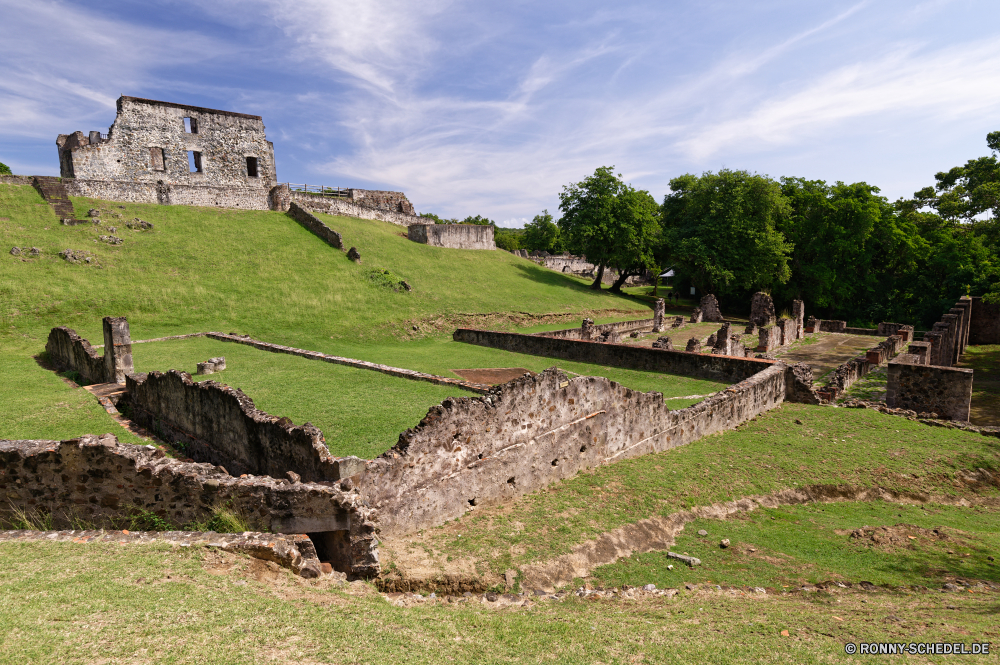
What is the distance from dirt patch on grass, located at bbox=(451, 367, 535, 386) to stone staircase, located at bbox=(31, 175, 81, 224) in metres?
26.1

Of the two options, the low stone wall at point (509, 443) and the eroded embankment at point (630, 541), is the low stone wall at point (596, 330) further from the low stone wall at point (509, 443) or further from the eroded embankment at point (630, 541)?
the eroded embankment at point (630, 541)

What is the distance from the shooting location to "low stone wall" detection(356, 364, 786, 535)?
23.1ft

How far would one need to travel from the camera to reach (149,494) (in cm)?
632

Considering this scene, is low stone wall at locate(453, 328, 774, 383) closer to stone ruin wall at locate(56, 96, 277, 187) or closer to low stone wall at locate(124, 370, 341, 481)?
low stone wall at locate(124, 370, 341, 481)

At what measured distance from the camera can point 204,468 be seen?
650 cm

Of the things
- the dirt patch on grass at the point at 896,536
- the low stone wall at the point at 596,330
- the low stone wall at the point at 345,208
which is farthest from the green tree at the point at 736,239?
the dirt patch on grass at the point at 896,536

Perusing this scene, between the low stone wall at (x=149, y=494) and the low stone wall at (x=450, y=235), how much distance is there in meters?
38.8

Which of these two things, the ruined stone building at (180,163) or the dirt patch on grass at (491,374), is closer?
the dirt patch on grass at (491,374)

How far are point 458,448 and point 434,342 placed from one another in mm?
18817

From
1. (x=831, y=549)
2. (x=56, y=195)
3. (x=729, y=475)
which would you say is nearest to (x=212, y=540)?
(x=831, y=549)

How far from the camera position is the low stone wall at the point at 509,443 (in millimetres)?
7031

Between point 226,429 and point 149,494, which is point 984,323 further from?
point 149,494

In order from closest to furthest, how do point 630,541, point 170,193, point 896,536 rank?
point 630,541
point 896,536
point 170,193

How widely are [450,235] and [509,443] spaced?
38.6 metres
